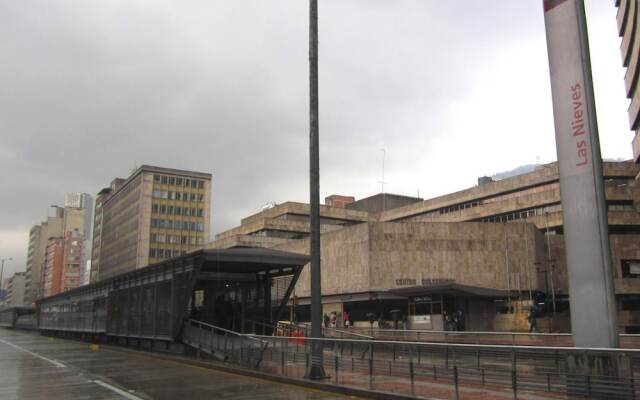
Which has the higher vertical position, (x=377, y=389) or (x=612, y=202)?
(x=612, y=202)

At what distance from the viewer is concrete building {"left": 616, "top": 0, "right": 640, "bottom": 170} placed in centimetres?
4784

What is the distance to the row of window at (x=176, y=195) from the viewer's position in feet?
410

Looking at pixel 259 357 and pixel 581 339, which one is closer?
pixel 581 339

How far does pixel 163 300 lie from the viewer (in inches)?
958

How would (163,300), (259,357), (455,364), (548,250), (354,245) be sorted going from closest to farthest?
(455,364)
(259,357)
(163,300)
(354,245)
(548,250)

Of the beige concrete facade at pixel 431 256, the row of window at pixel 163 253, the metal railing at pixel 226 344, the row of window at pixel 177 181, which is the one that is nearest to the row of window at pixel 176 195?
the row of window at pixel 177 181

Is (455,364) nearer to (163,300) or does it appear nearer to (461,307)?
A: (163,300)

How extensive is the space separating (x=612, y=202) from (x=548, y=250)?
12.5m

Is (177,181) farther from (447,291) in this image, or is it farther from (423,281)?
(447,291)

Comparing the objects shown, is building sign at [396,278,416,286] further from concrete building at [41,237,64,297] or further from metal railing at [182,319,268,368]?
concrete building at [41,237,64,297]

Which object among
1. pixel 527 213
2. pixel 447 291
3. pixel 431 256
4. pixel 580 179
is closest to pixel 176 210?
pixel 527 213

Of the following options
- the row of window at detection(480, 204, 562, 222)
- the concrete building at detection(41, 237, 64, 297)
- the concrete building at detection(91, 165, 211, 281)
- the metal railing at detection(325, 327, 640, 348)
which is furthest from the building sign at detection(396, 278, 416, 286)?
the concrete building at detection(41, 237, 64, 297)

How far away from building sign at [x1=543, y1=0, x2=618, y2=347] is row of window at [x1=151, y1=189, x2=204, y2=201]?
11970 cm

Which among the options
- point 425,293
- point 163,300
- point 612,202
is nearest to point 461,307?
point 425,293
